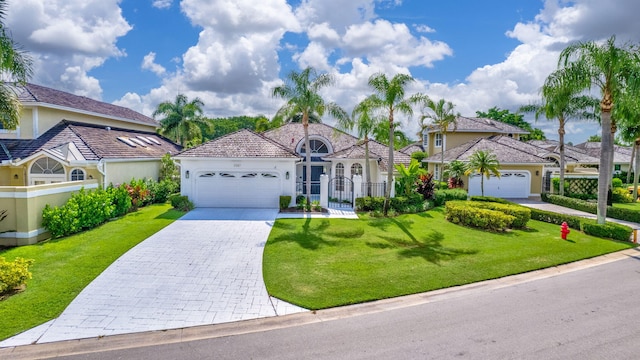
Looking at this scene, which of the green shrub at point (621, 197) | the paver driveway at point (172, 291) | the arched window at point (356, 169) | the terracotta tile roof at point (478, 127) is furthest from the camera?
the terracotta tile roof at point (478, 127)

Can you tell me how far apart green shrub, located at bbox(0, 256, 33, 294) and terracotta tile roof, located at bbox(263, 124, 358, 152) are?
17.4 metres

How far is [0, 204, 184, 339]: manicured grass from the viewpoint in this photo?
7.73 meters

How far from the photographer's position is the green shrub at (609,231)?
1455 cm

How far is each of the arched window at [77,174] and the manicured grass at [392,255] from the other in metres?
10.7

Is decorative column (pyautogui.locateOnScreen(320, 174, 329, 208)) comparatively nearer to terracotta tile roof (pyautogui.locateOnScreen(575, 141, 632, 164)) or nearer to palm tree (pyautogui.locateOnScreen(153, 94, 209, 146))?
palm tree (pyautogui.locateOnScreen(153, 94, 209, 146))

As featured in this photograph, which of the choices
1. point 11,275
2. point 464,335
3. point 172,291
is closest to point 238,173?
point 172,291

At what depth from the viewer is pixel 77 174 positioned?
17922 millimetres

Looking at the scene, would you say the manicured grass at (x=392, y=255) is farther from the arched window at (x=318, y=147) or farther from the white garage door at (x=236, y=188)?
the arched window at (x=318, y=147)

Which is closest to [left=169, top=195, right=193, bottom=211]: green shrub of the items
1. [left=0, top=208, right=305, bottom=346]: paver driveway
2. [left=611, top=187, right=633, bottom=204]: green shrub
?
[left=0, top=208, right=305, bottom=346]: paver driveway

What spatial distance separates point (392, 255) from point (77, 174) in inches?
648

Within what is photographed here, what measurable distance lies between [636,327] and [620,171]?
4576cm

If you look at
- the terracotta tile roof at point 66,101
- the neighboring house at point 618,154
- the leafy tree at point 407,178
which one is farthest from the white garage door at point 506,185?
the terracotta tile roof at point 66,101

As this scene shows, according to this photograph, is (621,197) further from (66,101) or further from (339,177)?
(66,101)

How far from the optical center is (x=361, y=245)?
13.3 m
